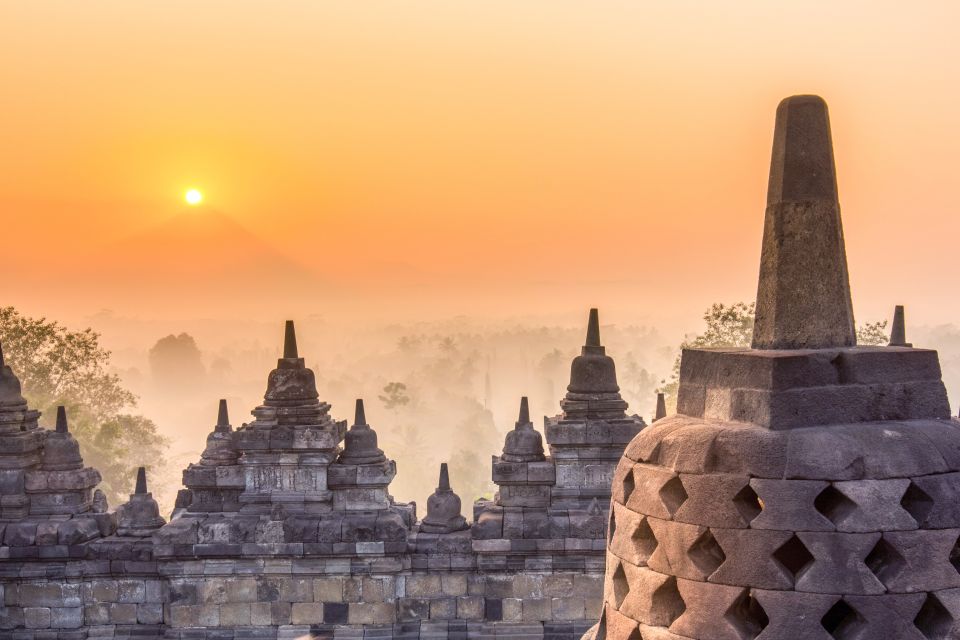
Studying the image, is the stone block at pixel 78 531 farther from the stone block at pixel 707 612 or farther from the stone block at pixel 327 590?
the stone block at pixel 707 612

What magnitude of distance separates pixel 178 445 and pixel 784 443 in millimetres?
161327

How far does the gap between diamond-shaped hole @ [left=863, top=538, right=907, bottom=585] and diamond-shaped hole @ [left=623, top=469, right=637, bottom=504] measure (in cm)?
109

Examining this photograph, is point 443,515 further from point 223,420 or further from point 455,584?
point 223,420

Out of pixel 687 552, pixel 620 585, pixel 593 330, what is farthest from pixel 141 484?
pixel 687 552

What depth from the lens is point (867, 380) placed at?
13.5 ft

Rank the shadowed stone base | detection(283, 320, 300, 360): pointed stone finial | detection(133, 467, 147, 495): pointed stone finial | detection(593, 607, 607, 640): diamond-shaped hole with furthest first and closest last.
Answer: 1. detection(283, 320, 300, 360): pointed stone finial
2. detection(133, 467, 147, 495): pointed stone finial
3. detection(593, 607, 607, 640): diamond-shaped hole
4. the shadowed stone base

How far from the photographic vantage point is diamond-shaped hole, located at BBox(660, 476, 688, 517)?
161 inches

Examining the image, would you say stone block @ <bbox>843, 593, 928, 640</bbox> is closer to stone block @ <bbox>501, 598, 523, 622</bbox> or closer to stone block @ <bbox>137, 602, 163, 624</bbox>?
stone block @ <bbox>501, 598, 523, 622</bbox>

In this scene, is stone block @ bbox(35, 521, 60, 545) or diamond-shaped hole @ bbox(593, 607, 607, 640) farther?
stone block @ bbox(35, 521, 60, 545)

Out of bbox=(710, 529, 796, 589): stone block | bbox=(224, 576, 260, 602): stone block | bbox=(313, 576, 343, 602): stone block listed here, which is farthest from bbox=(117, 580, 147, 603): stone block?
bbox=(710, 529, 796, 589): stone block

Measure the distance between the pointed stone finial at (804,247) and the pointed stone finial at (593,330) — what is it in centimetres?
625

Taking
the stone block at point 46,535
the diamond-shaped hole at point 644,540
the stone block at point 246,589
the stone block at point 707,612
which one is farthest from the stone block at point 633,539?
the stone block at point 46,535

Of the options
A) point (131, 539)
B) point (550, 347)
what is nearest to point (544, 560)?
point (131, 539)

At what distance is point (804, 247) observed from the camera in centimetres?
434
